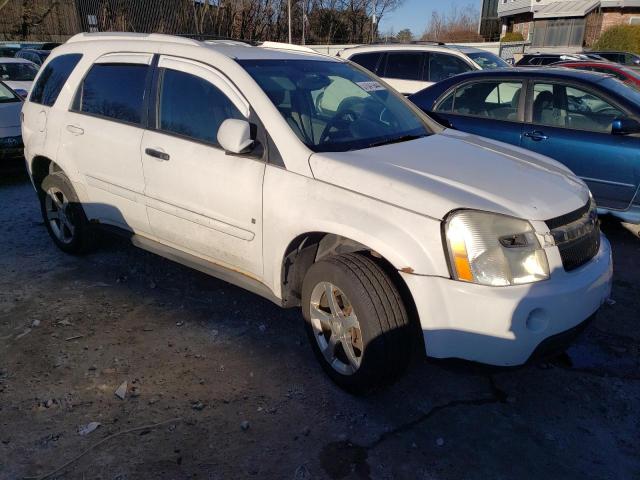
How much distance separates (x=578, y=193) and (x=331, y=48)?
20490 millimetres

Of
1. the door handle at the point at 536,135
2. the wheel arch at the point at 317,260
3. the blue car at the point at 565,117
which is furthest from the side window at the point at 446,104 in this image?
the wheel arch at the point at 317,260

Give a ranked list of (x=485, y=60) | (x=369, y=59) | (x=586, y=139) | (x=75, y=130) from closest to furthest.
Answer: (x=75, y=130), (x=586, y=139), (x=485, y=60), (x=369, y=59)

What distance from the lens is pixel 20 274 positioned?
14.5ft

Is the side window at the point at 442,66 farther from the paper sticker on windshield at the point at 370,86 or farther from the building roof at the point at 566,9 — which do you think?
the building roof at the point at 566,9

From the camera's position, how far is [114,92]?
13.0 ft

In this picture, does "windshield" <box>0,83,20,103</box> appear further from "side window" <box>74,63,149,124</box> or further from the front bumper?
the front bumper

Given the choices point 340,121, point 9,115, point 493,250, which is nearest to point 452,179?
point 493,250

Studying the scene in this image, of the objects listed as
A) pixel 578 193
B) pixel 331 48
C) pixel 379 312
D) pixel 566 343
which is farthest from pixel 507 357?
pixel 331 48

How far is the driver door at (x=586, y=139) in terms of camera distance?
4855mm

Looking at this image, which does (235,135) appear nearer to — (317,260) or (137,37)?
(317,260)

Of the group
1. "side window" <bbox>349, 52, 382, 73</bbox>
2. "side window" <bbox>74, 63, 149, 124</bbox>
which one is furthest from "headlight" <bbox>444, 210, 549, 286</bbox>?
"side window" <bbox>349, 52, 382, 73</bbox>

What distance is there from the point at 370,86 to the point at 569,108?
8.61ft

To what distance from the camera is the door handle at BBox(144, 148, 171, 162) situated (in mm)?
3498

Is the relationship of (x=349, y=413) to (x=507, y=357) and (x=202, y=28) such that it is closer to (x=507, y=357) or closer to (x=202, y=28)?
(x=507, y=357)
